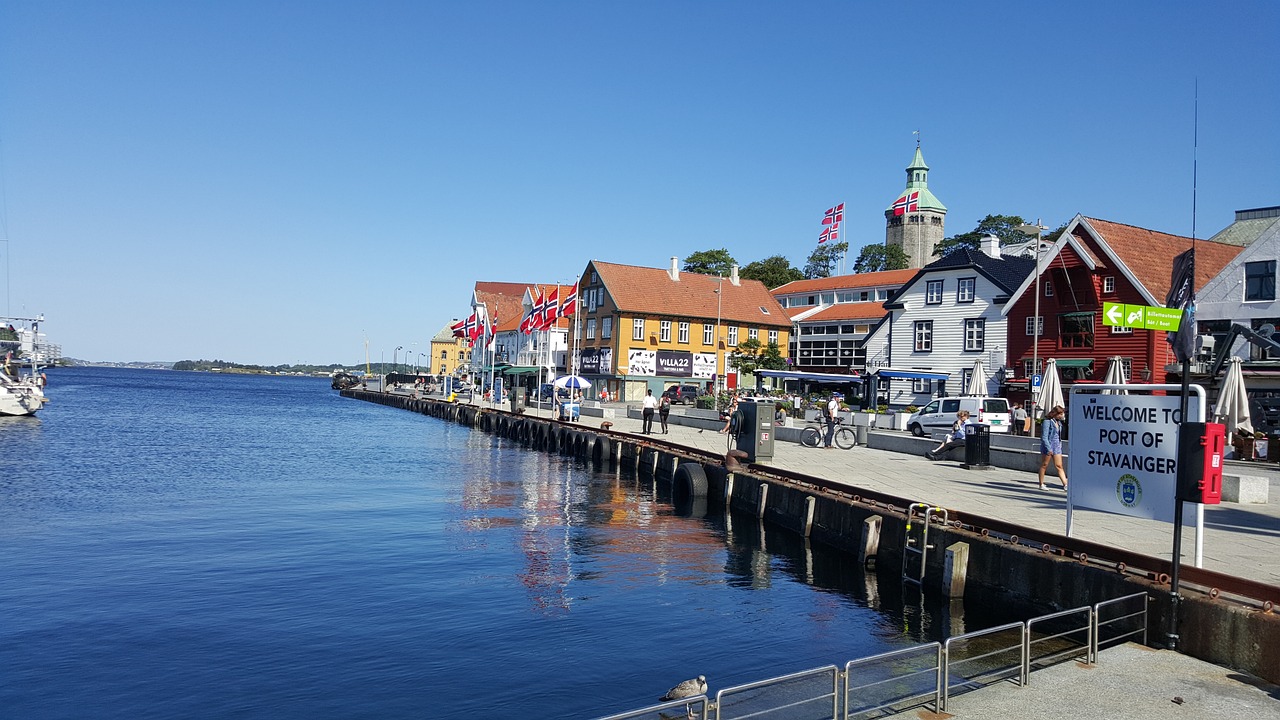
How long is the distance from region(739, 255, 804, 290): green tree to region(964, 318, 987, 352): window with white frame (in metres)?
54.9

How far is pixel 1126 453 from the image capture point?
1140 centimetres

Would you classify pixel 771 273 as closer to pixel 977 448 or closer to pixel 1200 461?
pixel 977 448

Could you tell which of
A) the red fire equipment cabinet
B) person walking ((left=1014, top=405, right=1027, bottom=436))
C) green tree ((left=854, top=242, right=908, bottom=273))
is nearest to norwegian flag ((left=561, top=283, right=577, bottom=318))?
person walking ((left=1014, top=405, right=1027, bottom=436))

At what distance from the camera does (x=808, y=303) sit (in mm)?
90500

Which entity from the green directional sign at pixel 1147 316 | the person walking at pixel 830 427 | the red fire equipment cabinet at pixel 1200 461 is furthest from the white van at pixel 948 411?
the red fire equipment cabinet at pixel 1200 461

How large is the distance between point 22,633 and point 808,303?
82274mm

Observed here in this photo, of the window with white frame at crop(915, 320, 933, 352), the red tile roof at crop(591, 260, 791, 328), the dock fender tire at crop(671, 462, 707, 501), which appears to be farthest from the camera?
the red tile roof at crop(591, 260, 791, 328)

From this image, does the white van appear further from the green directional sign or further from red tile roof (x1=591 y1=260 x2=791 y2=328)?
red tile roof (x1=591 y1=260 x2=791 y2=328)

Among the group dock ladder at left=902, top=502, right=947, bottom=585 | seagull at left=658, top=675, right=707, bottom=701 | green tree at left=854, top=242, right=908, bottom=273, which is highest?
green tree at left=854, top=242, right=908, bottom=273

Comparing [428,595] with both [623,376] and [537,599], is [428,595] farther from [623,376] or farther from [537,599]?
[623,376]

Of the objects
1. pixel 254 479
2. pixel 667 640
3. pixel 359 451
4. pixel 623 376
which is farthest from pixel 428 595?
pixel 623 376

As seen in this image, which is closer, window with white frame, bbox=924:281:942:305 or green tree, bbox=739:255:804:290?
window with white frame, bbox=924:281:942:305

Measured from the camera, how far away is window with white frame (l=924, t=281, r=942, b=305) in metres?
54.8

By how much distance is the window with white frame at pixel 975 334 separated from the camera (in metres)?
51.3
